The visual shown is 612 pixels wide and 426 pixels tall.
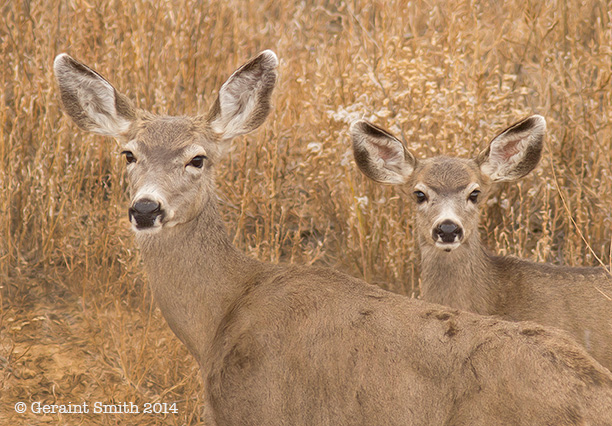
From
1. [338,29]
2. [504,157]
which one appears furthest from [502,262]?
[338,29]

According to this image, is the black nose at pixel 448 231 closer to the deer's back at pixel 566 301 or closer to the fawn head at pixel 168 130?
the deer's back at pixel 566 301

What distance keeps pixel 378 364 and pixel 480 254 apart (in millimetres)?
2290

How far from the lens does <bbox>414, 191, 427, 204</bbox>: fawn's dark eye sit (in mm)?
5950

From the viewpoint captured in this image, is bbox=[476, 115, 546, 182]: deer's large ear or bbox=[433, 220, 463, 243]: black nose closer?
bbox=[433, 220, 463, 243]: black nose

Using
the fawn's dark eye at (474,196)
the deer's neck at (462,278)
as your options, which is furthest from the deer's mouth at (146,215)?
the fawn's dark eye at (474,196)

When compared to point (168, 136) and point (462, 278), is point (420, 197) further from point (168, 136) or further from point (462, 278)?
point (168, 136)

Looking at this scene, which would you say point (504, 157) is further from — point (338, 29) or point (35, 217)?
point (338, 29)

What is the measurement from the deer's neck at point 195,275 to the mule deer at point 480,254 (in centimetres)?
149

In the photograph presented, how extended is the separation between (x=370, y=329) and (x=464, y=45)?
168 inches

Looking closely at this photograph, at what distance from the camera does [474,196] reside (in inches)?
235

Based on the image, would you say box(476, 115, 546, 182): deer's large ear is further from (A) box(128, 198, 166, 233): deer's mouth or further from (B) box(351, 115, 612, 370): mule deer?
(A) box(128, 198, 166, 233): deer's mouth

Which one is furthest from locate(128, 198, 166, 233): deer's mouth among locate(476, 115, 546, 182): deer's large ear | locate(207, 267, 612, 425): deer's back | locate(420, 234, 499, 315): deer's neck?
locate(476, 115, 546, 182): deer's large ear

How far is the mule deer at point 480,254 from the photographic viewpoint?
553 centimetres

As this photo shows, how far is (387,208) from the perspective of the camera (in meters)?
6.93
